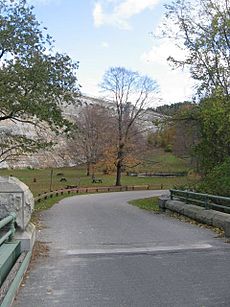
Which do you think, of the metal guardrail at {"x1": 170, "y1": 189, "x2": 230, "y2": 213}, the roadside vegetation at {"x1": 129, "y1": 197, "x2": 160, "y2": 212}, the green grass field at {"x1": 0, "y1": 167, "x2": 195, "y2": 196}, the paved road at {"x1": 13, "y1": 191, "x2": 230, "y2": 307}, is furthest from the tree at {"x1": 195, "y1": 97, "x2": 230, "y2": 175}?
the green grass field at {"x1": 0, "y1": 167, "x2": 195, "y2": 196}

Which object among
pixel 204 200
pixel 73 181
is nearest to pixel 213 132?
pixel 204 200

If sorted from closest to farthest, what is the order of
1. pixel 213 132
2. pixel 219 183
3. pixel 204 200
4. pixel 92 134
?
pixel 204 200
pixel 219 183
pixel 213 132
pixel 92 134

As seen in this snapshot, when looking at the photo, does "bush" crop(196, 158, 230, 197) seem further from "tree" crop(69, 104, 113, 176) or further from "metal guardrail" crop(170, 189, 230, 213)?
"tree" crop(69, 104, 113, 176)

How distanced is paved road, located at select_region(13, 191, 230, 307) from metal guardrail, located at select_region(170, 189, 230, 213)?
2296 mm

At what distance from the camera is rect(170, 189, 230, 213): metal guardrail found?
566 inches

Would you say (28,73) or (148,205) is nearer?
(28,73)

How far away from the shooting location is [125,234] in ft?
41.1

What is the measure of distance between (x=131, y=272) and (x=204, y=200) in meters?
8.60

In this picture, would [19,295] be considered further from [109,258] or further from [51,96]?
[51,96]

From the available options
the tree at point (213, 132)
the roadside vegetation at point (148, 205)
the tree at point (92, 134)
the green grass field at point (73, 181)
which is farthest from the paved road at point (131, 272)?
the tree at point (92, 134)

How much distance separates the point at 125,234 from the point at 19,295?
6712 mm

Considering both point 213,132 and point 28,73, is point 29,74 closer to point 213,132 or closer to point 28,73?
point 28,73

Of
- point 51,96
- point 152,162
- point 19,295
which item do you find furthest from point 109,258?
point 152,162

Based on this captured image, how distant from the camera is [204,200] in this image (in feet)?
50.7
